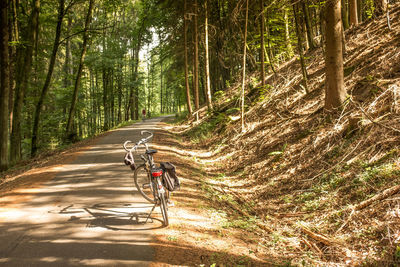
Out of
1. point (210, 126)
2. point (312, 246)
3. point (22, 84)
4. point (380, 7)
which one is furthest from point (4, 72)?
point (380, 7)

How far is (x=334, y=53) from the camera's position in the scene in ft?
26.2

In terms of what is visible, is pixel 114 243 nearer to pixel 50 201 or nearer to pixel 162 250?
pixel 162 250

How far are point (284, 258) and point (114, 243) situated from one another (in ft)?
9.18

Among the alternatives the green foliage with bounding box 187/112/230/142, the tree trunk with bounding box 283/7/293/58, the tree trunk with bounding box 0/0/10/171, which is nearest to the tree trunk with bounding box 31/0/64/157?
the tree trunk with bounding box 0/0/10/171

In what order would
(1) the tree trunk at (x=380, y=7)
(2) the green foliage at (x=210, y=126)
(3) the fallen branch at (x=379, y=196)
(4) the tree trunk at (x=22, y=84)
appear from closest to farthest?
(3) the fallen branch at (x=379, y=196) → (1) the tree trunk at (x=380, y=7) → (4) the tree trunk at (x=22, y=84) → (2) the green foliage at (x=210, y=126)

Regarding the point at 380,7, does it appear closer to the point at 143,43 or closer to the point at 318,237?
the point at 318,237

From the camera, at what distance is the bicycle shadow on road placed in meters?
5.00

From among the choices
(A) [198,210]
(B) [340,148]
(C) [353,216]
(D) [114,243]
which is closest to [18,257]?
(D) [114,243]

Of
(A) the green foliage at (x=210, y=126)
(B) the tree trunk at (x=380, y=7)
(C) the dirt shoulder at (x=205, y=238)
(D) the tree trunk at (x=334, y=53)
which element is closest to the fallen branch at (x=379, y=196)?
(C) the dirt shoulder at (x=205, y=238)

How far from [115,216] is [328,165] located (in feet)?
17.3

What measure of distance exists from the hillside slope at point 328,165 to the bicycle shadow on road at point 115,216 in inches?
89.9

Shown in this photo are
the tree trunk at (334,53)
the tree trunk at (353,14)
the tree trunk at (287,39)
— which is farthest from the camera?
the tree trunk at (287,39)

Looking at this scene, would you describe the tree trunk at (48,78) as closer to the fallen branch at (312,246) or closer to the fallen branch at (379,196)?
the fallen branch at (312,246)

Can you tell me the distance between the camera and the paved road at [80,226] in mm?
3980
